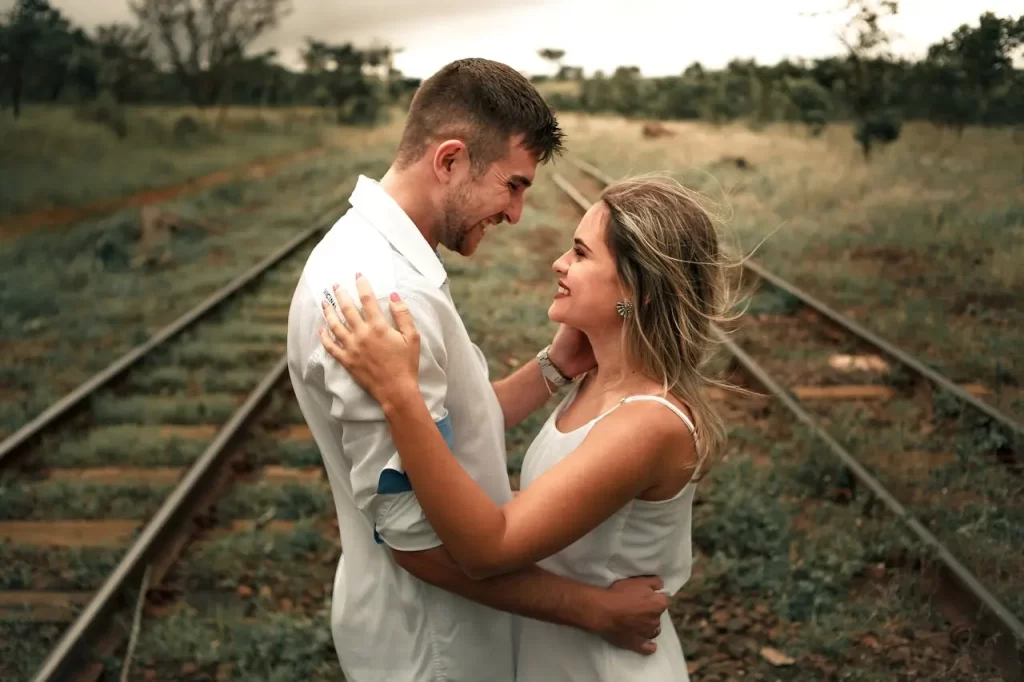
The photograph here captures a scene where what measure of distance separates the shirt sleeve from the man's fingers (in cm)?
4

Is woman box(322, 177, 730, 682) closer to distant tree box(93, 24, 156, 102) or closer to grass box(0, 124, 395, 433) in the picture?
grass box(0, 124, 395, 433)

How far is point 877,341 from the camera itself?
5586 mm

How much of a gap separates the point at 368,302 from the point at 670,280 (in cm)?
65

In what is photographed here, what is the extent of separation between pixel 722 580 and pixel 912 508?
1.04 metres

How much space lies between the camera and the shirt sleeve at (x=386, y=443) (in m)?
1.51

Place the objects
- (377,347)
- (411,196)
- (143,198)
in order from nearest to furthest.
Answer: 1. (377,347)
2. (411,196)
3. (143,198)

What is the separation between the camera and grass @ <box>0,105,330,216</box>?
17.7ft

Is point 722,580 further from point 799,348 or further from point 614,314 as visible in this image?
point 799,348

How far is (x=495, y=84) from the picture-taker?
5.86 feet

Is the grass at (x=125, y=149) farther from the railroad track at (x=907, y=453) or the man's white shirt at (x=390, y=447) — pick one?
the man's white shirt at (x=390, y=447)

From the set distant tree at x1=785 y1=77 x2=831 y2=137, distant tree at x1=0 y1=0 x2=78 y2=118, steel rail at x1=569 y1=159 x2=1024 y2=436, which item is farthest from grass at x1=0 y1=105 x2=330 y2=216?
distant tree at x1=785 y1=77 x2=831 y2=137

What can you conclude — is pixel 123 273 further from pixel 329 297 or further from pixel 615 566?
pixel 615 566

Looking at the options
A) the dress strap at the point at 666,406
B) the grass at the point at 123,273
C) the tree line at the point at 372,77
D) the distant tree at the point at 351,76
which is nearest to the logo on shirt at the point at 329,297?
the dress strap at the point at 666,406

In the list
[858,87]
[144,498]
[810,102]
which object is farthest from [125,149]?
[858,87]
